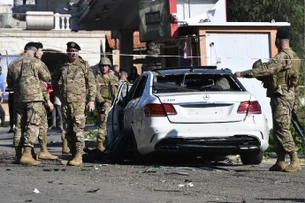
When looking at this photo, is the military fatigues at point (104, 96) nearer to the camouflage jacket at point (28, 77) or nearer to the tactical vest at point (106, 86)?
the tactical vest at point (106, 86)

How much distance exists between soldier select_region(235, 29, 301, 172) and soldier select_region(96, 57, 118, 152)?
5.00 metres

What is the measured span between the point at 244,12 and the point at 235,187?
25.4 meters

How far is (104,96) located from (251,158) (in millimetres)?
4458

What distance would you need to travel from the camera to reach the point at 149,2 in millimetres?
21609

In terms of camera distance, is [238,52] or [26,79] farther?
[238,52]

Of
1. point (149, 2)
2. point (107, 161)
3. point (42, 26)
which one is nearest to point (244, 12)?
point (42, 26)

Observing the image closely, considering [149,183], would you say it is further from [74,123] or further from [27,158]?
[27,158]

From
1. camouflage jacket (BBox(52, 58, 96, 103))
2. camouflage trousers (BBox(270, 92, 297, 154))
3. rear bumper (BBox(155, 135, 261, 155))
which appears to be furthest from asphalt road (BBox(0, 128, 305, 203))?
camouflage jacket (BBox(52, 58, 96, 103))

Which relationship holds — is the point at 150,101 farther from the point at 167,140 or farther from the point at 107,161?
the point at 107,161

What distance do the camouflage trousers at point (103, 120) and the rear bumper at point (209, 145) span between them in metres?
4.26

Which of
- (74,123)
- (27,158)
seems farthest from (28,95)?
(27,158)

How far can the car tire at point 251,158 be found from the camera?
13172 mm

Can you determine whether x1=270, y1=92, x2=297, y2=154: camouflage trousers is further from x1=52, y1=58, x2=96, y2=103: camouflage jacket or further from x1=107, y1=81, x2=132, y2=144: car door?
x1=107, y1=81, x2=132, y2=144: car door

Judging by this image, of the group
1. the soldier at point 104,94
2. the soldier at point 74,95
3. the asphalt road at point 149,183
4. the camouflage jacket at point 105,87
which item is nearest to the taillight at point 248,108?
the asphalt road at point 149,183
